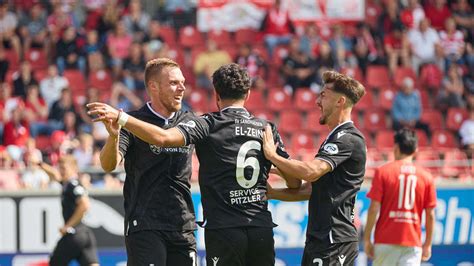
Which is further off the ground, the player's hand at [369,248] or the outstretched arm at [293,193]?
the outstretched arm at [293,193]

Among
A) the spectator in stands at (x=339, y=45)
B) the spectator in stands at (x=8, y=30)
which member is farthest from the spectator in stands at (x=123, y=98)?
the spectator in stands at (x=339, y=45)

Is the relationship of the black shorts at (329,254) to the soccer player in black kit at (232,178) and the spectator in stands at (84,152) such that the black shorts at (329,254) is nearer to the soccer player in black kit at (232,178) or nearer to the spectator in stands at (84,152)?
the soccer player in black kit at (232,178)

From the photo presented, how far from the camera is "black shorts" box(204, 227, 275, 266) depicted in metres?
7.19

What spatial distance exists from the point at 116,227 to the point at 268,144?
6848 mm

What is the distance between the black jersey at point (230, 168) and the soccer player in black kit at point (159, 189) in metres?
0.27

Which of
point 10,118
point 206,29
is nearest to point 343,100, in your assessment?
point 10,118

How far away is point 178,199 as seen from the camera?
7.49 meters

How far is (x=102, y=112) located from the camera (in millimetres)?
6387

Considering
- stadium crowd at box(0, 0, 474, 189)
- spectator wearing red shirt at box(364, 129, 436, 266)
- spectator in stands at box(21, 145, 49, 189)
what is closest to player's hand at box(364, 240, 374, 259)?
spectator wearing red shirt at box(364, 129, 436, 266)

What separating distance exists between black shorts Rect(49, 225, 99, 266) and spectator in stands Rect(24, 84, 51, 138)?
6.27 m

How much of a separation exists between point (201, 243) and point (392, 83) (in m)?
8.10

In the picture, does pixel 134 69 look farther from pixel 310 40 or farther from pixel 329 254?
pixel 329 254

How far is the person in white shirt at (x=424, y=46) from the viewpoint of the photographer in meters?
20.8

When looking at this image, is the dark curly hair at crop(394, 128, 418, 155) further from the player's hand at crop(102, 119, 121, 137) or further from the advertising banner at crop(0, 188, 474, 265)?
the advertising banner at crop(0, 188, 474, 265)
